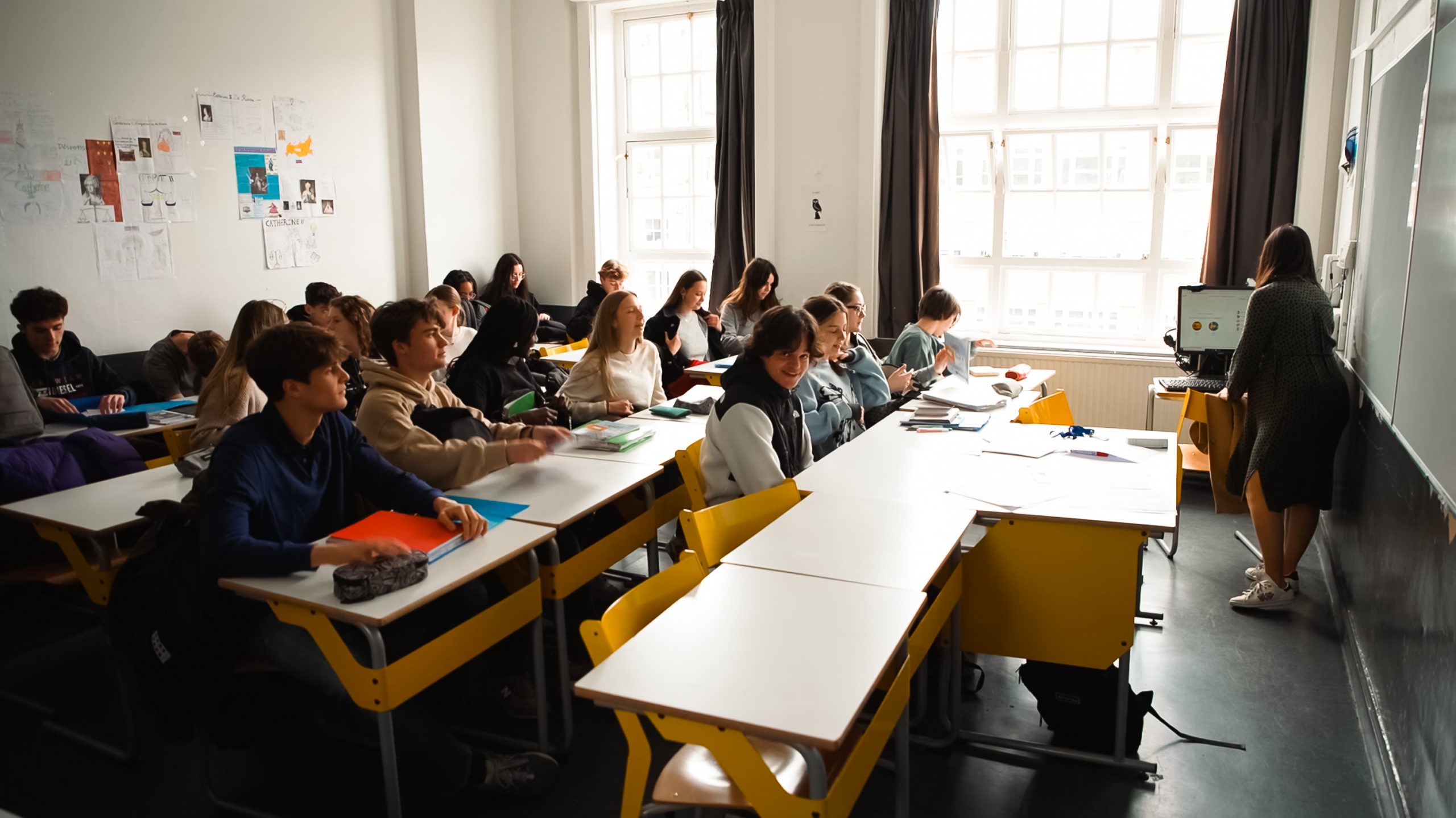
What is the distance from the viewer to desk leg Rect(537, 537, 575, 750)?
9.17 feet

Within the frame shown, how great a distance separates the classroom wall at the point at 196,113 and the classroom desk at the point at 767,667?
→ 4463mm

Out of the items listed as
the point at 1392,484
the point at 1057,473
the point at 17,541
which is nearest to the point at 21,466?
the point at 17,541

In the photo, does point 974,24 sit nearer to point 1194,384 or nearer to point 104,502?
point 1194,384

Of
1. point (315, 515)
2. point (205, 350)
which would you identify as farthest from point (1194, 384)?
point (205, 350)

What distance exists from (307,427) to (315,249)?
4449 mm

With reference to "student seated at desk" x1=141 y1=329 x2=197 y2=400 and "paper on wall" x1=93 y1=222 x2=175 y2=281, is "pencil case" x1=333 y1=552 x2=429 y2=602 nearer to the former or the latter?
"student seated at desk" x1=141 y1=329 x2=197 y2=400

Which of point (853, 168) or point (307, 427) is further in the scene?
point (853, 168)

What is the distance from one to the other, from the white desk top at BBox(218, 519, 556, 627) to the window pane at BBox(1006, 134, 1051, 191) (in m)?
5.29

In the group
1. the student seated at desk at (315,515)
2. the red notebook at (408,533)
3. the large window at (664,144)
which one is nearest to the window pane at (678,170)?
the large window at (664,144)

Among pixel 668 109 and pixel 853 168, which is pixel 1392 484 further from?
pixel 668 109

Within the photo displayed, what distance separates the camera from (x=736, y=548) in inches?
95.0

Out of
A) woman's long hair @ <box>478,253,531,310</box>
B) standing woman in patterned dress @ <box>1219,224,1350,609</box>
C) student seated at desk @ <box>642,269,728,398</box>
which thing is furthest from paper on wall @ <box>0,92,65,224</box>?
standing woman in patterned dress @ <box>1219,224,1350,609</box>

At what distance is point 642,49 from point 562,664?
6.20 metres

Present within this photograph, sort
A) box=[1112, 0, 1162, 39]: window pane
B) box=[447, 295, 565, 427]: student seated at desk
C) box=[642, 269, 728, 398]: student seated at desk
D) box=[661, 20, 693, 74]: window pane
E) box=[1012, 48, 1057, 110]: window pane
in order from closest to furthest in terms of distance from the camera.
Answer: box=[447, 295, 565, 427]: student seated at desk
box=[642, 269, 728, 398]: student seated at desk
box=[1112, 0, 1162, 39]: window pane
box=[1012, 48, 1057, 110]: window pane
box=[661, 20, 693, 74]: window pane
